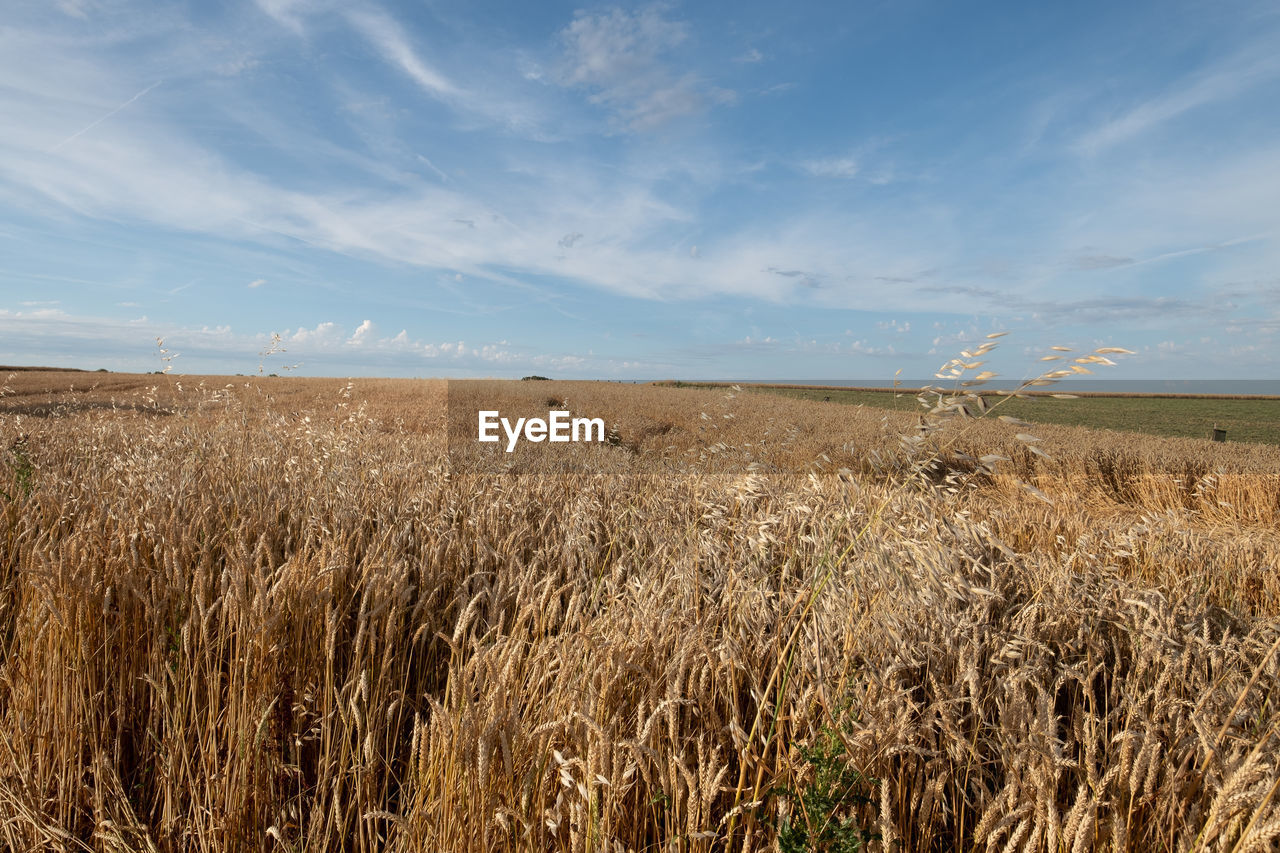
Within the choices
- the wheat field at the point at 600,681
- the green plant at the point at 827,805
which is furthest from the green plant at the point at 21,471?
the green plant at the point at 827,805

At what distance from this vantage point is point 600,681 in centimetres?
182

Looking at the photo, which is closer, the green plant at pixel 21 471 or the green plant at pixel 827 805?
the green plant at pixel 827 805

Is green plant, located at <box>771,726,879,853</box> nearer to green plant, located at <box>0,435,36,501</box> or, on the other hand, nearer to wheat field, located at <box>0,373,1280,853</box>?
wheat field, located at <box>0,373,1280,853</box>

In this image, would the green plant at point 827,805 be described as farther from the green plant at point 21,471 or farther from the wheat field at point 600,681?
the green plant at point 21,471

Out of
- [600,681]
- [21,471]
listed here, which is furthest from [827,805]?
[21,471]

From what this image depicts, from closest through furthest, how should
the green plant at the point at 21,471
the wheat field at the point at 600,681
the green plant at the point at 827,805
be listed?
the green plant at the point at 827,805 → the wheat field at the point at 600,681 → the green plant at the point at 21,471

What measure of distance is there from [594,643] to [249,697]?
1181mm

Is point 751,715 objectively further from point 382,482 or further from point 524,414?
point 524,414

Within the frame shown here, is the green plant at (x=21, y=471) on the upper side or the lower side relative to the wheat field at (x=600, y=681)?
upper

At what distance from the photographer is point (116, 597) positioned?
2582 mm

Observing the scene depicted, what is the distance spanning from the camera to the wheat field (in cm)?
146

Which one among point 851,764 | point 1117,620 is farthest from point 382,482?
point 1117,620

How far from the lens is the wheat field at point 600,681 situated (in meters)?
1.46

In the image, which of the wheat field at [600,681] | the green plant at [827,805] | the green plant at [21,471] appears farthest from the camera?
the green plant at [21,471]
